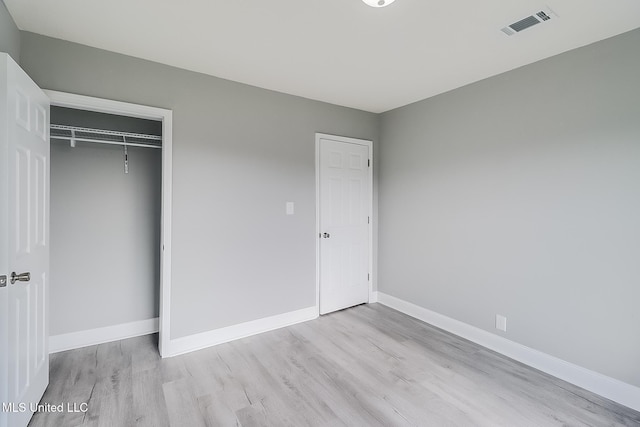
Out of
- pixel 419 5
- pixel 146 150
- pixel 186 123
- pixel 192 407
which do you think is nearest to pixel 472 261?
pixel 419 5

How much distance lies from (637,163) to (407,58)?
1.76 metres

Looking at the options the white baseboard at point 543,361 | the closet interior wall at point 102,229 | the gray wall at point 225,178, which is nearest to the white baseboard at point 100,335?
the closet interior wall at point 102,229

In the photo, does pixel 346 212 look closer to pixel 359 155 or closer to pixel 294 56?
pixel 359 155

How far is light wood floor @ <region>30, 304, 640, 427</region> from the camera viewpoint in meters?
1.90

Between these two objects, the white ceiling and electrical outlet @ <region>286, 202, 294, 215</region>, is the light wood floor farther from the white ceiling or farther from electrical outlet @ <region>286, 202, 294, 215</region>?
the white ceiling

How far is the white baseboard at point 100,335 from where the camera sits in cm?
267

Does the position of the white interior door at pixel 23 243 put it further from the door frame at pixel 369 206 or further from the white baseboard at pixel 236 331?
Result: the door frame at pixel 369 206

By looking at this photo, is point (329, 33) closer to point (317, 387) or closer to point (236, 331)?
point (317, 387)

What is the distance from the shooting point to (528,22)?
1939 mm

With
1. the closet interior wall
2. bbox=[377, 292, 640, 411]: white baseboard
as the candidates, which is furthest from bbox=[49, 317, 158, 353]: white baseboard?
bbox=[377, 292, 640, 411]: white baseboard

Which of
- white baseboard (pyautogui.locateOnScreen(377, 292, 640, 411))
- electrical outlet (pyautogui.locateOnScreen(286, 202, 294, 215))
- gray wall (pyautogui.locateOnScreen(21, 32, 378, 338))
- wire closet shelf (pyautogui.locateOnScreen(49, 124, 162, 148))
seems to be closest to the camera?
white baseboard (pyautogui.locateOnScreen(377, 292, 640, 411))

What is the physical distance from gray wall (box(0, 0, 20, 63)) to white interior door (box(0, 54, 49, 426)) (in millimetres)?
319

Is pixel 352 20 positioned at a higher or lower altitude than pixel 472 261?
higher

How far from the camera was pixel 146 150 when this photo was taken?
3084mm
